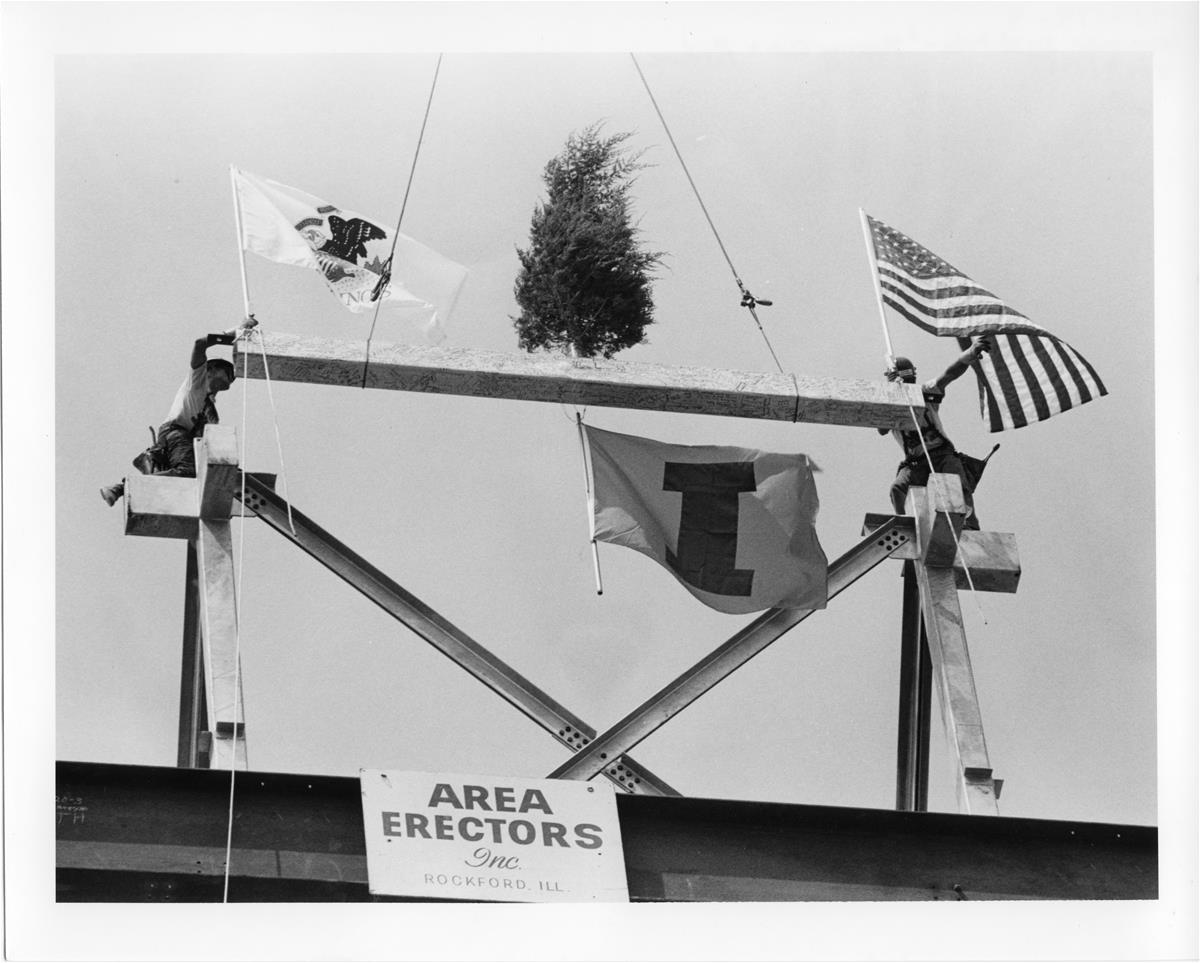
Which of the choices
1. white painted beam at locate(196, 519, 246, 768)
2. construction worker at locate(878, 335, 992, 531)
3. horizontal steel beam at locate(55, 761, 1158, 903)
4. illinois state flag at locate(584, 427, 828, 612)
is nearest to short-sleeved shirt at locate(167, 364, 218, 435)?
white painted beam at locate(196, 519, 246, 768)

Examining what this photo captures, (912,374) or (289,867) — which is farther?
(912,374)

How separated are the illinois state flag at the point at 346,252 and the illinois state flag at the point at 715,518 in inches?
57.6

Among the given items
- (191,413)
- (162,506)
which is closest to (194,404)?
(191,413)

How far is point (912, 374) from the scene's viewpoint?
1381cm

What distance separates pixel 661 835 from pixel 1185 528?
11.5ft

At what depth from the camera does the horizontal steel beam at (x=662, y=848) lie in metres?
10.7

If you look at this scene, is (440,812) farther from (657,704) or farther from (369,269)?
(369,269)

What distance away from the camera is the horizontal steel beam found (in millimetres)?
10664

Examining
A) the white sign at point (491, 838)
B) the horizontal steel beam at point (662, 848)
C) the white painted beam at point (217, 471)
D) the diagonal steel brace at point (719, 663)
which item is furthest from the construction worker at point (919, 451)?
the white painted beam at point (217, 471)

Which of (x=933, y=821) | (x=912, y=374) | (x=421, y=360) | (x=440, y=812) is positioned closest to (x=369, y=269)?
(x=421, y=360)

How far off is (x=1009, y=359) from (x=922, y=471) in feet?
3.27

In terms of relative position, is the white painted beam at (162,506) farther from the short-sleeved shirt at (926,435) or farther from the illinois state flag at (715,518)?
the short-sleeved shirt at (926,435)

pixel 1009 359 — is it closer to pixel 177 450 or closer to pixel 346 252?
pixel 346 252

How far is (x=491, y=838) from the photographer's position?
36.0ft
